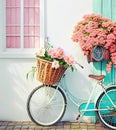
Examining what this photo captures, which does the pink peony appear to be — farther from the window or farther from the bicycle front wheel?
the window

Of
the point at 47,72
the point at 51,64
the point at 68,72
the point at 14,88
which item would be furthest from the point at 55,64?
the point at 14,88

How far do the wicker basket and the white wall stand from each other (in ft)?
1.77

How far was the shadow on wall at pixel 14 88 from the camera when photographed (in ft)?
28.5

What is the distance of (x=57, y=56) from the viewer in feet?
26.3

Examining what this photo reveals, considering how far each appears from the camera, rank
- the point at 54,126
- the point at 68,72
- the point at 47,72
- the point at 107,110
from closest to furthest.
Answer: the point at 47,72 < the point at 107,110 < the point at 54,126 < the point at 68,72

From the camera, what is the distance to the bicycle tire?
8234mm

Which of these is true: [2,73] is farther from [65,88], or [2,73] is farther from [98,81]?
[98,81]

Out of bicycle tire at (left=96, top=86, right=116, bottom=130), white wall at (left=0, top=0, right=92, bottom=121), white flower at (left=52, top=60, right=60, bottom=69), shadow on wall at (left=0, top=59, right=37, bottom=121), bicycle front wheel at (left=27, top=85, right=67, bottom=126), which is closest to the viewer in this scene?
white flower at (left=52, top=60, right=60, bottom=69)

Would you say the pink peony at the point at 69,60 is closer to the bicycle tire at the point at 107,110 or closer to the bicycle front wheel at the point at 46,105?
the bicycle front wheel at the point at 46,105

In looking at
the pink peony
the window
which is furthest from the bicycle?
the window

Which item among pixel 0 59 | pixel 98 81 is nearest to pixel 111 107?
pixel 98 81

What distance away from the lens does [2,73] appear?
8.71 m

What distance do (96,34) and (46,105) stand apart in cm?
166

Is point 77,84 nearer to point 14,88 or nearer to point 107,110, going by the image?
point 107,110
